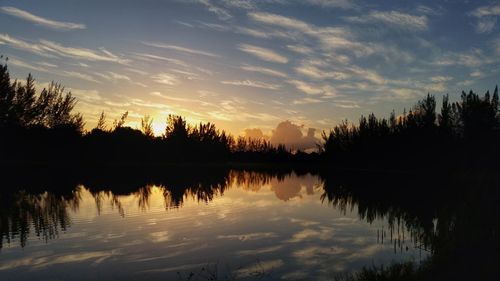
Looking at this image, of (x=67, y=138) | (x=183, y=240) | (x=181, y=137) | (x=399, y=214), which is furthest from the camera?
Answer: (x=181, y=137)

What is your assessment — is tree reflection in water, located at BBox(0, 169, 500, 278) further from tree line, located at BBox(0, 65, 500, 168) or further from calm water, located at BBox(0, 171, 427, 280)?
tree line, located at BBox(0, 65, 500, 168)

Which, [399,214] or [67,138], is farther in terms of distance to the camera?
[67,138]

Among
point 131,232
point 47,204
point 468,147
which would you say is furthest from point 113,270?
point 468,147

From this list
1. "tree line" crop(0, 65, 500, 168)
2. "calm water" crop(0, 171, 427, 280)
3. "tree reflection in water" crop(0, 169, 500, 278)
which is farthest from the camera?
"tree line" crop(0, 65, 500, 168)

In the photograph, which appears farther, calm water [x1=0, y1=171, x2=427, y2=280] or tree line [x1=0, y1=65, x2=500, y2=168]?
tree line [x1=0, y1=65, x2=500, y2=168]

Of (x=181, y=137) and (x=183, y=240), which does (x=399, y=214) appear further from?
(x=181, y=137)

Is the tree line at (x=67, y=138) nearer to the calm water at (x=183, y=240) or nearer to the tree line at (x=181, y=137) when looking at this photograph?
the tree line at (x=181, y=137)

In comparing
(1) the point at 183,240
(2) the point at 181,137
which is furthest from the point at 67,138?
(1) the point at 183,240

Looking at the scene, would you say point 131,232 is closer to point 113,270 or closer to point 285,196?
point 113,270

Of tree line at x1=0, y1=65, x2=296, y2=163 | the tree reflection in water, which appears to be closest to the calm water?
the tree reflection in water

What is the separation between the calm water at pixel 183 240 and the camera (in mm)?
12422

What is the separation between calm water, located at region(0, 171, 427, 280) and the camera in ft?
40.8

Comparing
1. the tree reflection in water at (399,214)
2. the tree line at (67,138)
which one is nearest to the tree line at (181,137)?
the tree line at (67,138)

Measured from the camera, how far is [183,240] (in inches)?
659
